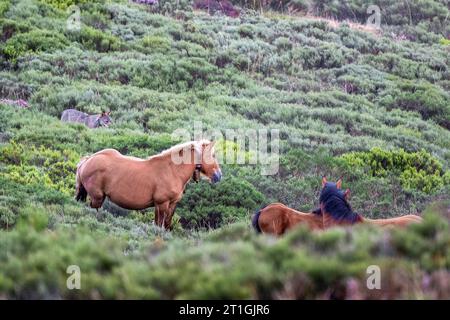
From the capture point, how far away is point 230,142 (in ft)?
62.8

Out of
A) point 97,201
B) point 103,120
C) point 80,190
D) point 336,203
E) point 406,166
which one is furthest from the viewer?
point 103,120

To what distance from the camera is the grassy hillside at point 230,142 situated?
627 cm

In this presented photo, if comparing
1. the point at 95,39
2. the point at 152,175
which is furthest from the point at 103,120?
the point at 95,39

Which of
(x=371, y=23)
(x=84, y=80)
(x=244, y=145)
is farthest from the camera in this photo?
(x=371, y=23)

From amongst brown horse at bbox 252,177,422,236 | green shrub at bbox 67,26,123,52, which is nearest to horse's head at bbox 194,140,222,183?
→ brown horse at bbox 252,177,422,236

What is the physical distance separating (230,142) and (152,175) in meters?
6.27

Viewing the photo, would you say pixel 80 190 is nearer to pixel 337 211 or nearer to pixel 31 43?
pixel 337 211

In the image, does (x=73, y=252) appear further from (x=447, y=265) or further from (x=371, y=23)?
(x=371, y=23)

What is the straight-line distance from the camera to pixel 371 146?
2025cm

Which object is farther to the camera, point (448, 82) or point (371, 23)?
point (371, 23)

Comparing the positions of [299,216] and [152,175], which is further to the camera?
[152,175]
